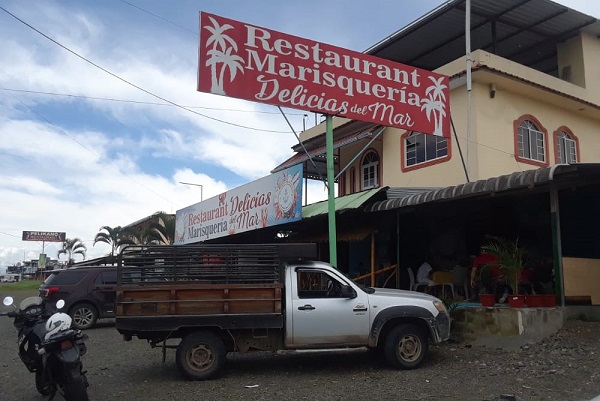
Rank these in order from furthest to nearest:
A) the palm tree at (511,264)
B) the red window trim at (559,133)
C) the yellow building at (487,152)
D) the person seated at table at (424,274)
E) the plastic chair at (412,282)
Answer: the red window trim at (559,133), the plastic chair at (412,282), the person seated at table at (424,274), the yellow building at (487,152), the palm tree at (511,264)

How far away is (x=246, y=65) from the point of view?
10.3 meters

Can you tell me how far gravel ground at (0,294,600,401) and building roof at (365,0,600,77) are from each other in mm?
11671

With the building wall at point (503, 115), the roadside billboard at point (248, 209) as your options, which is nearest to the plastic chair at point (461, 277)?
A: the building wall at point (503, 115)

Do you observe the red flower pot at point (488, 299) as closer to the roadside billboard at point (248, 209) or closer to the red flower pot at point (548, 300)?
the red flower pot at point (548, 300)

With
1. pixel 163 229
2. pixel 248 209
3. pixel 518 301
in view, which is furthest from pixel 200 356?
pixel 163 229

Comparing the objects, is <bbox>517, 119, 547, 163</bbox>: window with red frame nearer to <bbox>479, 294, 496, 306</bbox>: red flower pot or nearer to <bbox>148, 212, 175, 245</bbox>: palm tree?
<bbox>479, 294, 496, 306</bbox>: red flower pot

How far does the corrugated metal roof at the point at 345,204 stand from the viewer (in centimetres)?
1265

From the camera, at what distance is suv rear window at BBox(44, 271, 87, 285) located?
14508mm

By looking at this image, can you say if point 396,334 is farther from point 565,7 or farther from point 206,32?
point 565,7

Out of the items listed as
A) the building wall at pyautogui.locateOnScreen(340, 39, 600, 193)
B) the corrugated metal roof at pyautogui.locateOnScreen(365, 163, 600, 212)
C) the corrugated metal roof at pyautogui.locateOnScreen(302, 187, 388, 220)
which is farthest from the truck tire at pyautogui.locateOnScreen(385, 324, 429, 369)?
the building wall at pyautogui.locateOnScreen(340, 39, 600, 193)

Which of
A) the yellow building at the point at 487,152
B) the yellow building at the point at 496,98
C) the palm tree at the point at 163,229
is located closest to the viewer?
the yellow building at the point at 487,152

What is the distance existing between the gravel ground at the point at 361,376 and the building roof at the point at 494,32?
38.3 ft

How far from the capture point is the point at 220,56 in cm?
1006

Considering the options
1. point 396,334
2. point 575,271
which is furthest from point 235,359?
point 575,271
